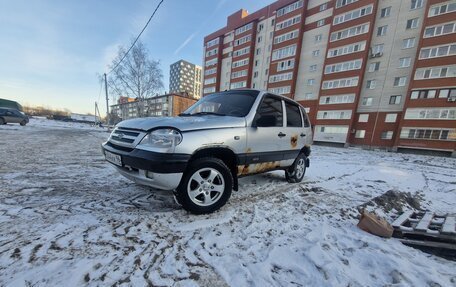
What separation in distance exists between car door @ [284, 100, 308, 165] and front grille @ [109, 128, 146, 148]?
274cm

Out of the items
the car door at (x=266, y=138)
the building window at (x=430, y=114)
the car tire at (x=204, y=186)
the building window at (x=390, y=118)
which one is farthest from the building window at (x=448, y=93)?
the car tire at (x=204, y=186)

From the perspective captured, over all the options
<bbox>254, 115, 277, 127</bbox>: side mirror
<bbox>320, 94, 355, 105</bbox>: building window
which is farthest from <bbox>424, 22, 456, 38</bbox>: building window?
<bbox>254, 115, 277, 127</bbox>: side mirror

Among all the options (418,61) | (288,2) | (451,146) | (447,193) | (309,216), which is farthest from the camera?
(288,2)

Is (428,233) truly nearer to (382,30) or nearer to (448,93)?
(448,93)

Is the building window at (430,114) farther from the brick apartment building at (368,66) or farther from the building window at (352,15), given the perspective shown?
the building window at (352,15)

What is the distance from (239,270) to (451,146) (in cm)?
3090

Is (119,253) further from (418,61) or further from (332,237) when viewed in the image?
(418,61)

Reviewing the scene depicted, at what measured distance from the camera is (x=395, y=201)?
4.02 m

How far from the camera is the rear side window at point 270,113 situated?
11.0 ft

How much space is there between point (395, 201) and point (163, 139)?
4.72m

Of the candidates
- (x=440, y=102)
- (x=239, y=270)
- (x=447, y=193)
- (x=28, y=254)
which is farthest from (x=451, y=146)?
(x=28, y=254)

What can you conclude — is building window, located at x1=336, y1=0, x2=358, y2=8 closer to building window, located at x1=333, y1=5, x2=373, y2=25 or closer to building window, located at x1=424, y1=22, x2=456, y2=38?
building window, located at x1=333, y1=5, x2=373, y2=25

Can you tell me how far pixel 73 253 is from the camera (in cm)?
181

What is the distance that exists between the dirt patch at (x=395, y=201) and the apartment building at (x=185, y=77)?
10337cm
